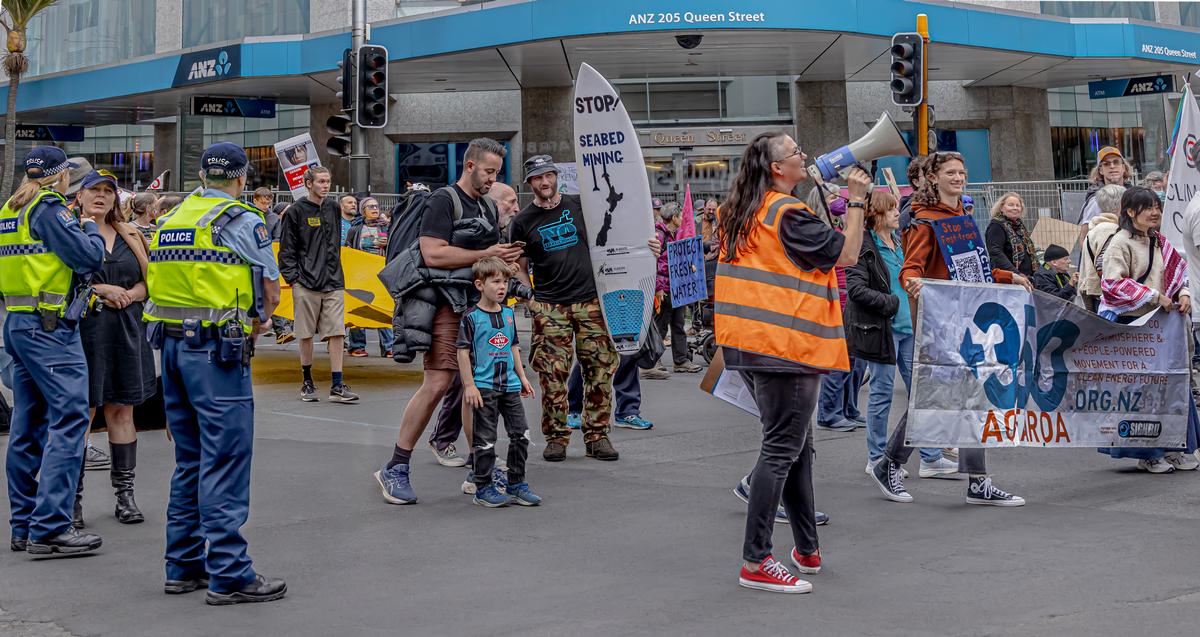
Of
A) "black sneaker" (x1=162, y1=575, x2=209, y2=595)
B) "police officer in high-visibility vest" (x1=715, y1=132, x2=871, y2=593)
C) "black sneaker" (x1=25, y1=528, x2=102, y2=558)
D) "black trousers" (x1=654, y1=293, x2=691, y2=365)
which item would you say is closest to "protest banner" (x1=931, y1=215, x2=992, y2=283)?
"police officer in high-visibility vest" (x1=715, y1=132, x2=871, y2=593)

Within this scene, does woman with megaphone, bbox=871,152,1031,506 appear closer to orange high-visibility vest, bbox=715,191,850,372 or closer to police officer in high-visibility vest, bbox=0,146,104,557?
orange high-visibility vest, bbox=715,191,850,372

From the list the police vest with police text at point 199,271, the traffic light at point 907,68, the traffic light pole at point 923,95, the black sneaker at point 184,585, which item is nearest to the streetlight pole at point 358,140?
the traffic light at point 907,68

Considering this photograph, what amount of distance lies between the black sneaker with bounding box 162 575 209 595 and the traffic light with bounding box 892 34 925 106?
11760 millimetres

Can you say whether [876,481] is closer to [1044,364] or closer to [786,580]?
[1044,364]

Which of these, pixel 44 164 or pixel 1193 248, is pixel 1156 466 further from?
pixel 44 164

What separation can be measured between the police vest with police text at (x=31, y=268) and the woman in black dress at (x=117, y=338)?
1.73 ft

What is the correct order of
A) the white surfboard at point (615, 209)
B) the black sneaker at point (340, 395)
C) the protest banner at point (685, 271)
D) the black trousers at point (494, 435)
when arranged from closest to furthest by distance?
1. the black trousers at point (494, 435)
2. the white surfboard at point (615, 209)
3. the black sneaker at point (340, 395)
4. the protest banner at point (685, 271)

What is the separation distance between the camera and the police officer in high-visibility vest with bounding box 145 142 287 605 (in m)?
5.23

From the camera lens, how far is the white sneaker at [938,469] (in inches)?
316

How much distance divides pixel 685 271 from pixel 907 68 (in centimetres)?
478

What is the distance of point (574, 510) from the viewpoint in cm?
702

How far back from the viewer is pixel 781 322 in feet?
17.8

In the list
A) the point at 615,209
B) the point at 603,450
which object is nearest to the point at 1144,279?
the point at 615,209

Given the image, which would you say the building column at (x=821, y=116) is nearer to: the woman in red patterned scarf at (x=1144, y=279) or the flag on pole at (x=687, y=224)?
the flag on pole at (x=687, y=224)
